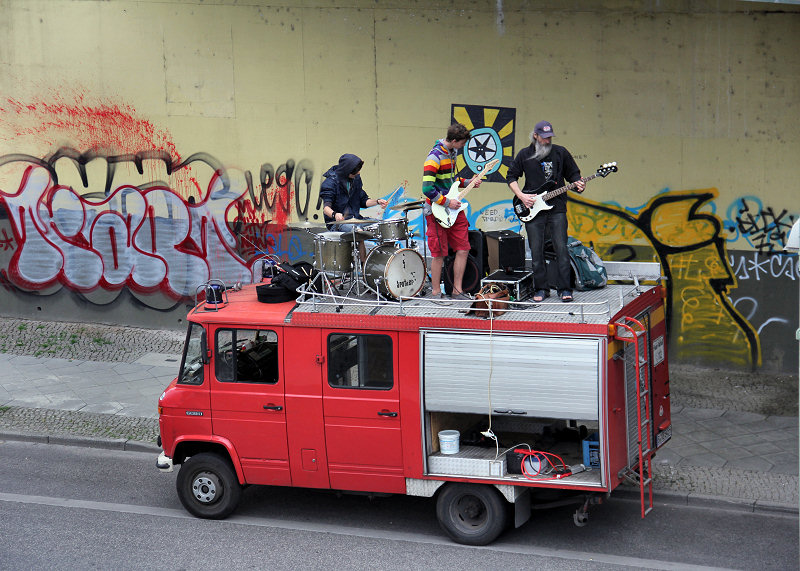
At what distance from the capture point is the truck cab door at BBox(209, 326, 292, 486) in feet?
30.0

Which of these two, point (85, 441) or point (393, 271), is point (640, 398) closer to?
point (393, 271)

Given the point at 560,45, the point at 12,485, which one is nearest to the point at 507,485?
the point at 12,485

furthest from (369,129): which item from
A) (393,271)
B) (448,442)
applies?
(448,442)

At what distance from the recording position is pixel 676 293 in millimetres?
13484

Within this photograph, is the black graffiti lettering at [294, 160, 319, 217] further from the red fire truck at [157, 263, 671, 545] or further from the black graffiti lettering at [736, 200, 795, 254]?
the black graffiti lettering at [736, 200, 795, 254]

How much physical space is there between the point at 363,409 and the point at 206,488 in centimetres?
192

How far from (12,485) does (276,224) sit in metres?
5.77

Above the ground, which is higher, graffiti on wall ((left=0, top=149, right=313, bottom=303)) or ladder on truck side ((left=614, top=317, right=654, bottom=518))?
graffiti on wall ((left=0, top=149, right=313, bottom=303))

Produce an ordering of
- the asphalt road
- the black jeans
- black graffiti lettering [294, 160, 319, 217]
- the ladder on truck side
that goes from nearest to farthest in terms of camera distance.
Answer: the ladder on truck side
the asphalt road
the black jeans
black graffiti lettering [294, 160, 319, 217]

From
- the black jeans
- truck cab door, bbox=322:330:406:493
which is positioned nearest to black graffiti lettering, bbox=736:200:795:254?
the black jeans

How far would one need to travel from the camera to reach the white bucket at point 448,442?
348 inches

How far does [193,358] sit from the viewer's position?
9.49 m

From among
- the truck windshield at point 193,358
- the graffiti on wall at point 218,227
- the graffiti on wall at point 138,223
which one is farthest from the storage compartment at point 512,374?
the graffiti on wall at point 138,223

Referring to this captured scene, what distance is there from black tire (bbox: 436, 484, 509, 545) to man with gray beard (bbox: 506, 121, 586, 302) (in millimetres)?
2058
